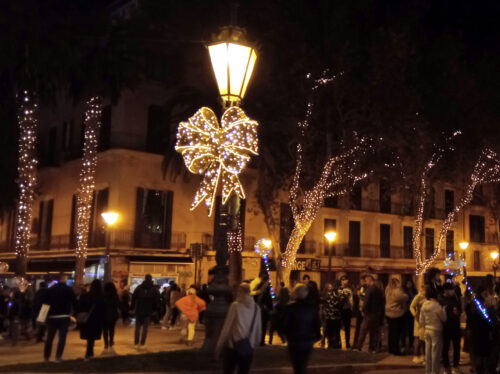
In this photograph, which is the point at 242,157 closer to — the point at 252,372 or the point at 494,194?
the point at 252,372

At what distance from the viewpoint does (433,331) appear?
11383mm

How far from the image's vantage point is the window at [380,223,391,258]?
47.5 m

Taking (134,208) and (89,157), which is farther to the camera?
(134,208)

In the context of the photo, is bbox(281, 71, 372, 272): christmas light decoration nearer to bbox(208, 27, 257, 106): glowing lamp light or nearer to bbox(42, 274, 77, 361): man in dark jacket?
bbox(42, 274, 77, 361): man in dark jacket

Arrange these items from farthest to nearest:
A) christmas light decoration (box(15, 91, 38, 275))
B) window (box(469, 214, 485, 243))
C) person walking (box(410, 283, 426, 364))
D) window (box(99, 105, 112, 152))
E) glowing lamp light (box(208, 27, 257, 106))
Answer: window (box(469, 214, 485, 243))
window (box(99, 105, 112, 152))
christmas light decoration (box(15, 91, 38, 275))
person walking (box(410, 283, 426, 364))
glowing lamp light (box(208, 27, 257, 106))

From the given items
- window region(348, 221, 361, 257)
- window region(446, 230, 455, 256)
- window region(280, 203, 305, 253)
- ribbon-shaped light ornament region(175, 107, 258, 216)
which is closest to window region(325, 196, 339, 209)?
window region(348, 221, 361, 257)

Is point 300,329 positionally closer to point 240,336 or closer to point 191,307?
point 240,336

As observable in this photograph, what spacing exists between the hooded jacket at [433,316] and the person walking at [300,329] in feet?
11.3

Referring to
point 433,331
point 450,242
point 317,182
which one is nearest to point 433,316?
point 433,331

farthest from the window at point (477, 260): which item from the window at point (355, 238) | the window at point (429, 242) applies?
the window at point (355, 238)

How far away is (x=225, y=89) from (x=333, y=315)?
7656 mm

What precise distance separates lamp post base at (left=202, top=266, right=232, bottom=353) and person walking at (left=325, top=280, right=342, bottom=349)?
Result: 6.21m

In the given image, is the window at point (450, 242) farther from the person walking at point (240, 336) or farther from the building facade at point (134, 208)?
the person walking at point (240, 336)

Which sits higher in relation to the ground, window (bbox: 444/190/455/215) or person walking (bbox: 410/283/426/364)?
window (bbox: 444/190/455/215)
